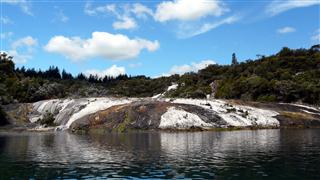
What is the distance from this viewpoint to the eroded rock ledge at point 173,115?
105m

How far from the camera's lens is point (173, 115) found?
350ft

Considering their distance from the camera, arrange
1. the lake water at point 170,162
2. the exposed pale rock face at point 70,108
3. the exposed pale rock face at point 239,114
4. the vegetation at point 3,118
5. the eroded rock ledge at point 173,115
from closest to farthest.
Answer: the lake water at point 170,162
the eroded rock ledge at point 173,115
the exposed pale rock face at point 239,114
the exposed pale rock face at point 70,108
the vegetation at point 3,118

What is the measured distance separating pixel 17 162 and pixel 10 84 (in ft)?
389

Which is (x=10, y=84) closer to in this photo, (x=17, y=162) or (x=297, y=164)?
(x=17, y=162)

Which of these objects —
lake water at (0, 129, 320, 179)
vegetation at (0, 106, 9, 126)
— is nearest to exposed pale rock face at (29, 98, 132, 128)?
vegetation at (0, 106, 9, 126)

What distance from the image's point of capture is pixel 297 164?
43.6 meters

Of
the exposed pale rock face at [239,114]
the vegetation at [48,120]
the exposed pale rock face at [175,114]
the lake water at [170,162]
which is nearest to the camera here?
the lake water at [170,162]

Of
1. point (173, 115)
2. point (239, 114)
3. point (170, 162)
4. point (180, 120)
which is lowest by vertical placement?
point (170, 162)

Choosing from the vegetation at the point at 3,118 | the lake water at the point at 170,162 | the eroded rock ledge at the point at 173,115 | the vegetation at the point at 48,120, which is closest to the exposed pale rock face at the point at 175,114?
A: the eroded rock ledge at the point at 173,115

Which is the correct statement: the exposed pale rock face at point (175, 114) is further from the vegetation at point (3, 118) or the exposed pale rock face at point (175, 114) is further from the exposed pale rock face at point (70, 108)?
the vegetation at point (3, 118)

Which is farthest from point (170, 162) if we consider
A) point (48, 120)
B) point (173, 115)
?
point (48, 120)

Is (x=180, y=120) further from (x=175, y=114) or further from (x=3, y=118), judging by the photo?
(x=3, y=118)

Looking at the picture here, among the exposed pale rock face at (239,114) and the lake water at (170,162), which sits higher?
the exposed pale rock face at (239,114)

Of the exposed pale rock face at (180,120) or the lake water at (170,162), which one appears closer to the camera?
the lake water at (170,162)
